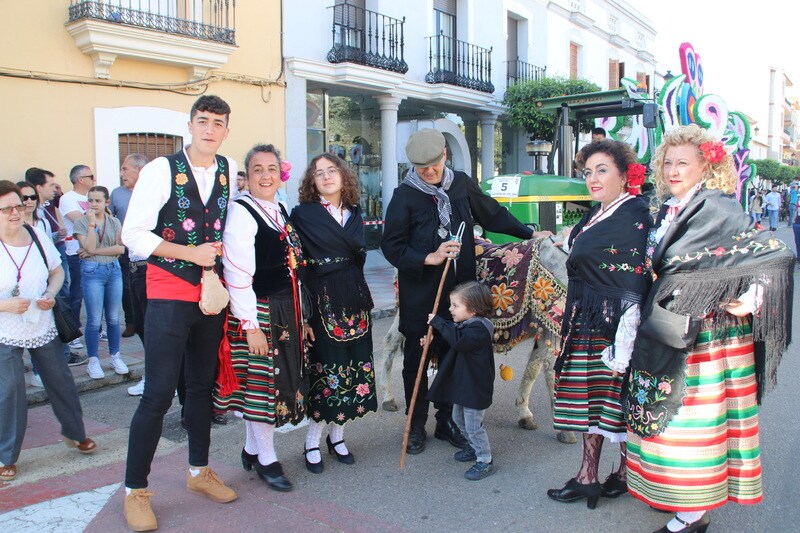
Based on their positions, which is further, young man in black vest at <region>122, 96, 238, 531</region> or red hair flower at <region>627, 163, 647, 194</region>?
red hair flower at <region>627, 163, 647, 194</region>

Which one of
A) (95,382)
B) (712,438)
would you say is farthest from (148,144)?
(712,438)

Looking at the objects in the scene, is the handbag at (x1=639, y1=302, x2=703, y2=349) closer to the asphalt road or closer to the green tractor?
the asphalt road

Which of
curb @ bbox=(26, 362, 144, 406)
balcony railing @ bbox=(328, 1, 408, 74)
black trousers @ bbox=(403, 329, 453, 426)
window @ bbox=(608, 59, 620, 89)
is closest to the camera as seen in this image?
black trousers @ bbox=(403, 329, 453, 426)

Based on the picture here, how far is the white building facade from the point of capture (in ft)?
41.3

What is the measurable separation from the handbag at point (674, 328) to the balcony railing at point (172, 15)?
831 centimetres

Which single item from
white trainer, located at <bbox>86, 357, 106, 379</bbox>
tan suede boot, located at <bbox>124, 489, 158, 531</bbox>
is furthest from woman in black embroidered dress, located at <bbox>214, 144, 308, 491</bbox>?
white trainer, located at <bbox>86, 357, 106, 379</bbox>

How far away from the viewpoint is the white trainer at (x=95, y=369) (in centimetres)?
609

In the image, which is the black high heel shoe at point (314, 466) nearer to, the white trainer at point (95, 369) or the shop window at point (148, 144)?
the white trainer at point (95, 369)

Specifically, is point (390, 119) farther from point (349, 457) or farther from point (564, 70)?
point (349, 457)

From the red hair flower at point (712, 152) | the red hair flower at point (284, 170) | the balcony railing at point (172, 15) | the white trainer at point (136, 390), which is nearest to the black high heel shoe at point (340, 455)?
the red hair flower at point (284, 170)

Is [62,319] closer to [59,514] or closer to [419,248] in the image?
[59,514]

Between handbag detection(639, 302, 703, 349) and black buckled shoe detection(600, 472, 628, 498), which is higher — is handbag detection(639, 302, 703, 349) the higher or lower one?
the higher one

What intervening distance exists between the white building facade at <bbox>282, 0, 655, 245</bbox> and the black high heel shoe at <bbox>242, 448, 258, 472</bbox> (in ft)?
27.4

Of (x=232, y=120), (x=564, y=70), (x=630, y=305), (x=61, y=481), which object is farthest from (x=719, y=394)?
(x=564, y=70)
